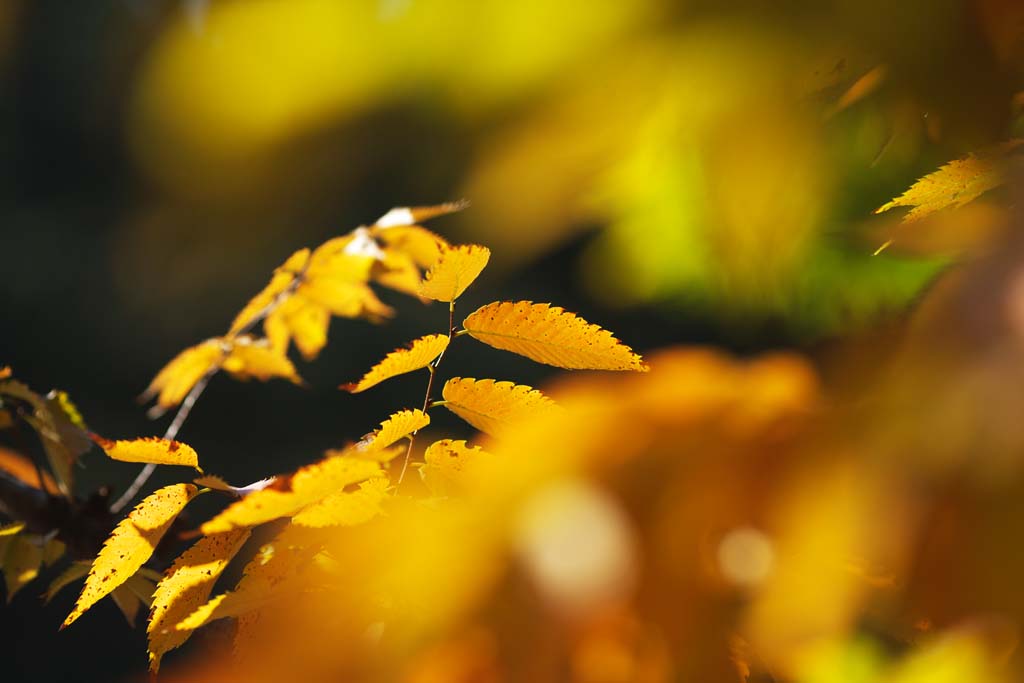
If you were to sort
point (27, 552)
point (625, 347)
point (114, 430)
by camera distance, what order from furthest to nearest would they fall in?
1. point (114, 430)
2. point (27, 552)
3. point (625, 347)

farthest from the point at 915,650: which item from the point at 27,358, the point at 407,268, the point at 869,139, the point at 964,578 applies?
the point at 27,358

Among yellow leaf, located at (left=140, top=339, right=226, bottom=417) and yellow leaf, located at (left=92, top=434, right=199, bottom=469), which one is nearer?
yellow leaf, located at (left=92, top=434, right=199, bottom=469)

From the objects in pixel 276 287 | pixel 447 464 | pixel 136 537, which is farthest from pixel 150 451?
pixel 276 287

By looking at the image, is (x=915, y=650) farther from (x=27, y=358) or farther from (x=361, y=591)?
(x=27, y=358)

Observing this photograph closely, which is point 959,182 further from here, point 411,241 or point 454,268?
point 411,241

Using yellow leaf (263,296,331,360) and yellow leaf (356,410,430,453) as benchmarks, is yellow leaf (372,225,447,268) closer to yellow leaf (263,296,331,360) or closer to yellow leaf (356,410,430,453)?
yellow leaf (263,296,331,360)

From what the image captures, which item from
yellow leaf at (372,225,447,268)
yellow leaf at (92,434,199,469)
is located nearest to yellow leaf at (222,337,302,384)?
yellow leaf at (372,225,447,268)

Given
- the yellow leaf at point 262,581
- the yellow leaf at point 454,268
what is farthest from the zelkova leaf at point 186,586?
the yellow leaf at point 454,268
